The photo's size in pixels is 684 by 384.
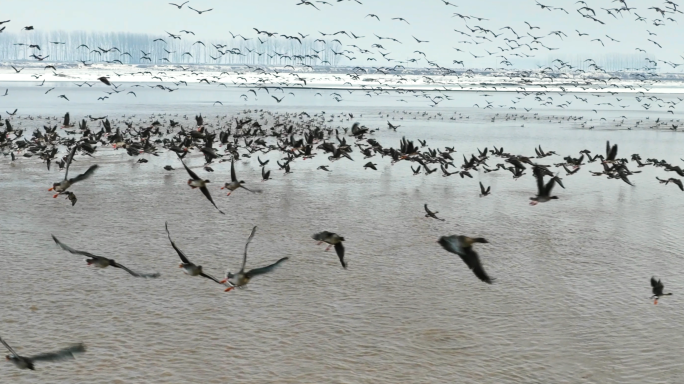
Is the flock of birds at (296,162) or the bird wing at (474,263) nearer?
the bird wing at (474,263)

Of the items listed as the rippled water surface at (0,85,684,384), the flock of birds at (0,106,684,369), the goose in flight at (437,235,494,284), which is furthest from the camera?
the rippled water surface at (0,85,684,384)

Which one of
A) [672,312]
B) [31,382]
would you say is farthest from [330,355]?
[672,312]

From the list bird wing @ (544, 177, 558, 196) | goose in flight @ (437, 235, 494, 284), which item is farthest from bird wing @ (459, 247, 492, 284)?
bird wing @ (544, 177, 558, 196)

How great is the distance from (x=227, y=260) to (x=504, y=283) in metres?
4.75

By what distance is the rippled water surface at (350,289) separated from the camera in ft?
26.7

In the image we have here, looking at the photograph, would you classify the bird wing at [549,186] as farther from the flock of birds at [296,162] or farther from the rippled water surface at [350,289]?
the rippled water surface at [350,289]

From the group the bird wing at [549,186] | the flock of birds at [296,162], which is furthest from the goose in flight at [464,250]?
the bird wing at [549,186]

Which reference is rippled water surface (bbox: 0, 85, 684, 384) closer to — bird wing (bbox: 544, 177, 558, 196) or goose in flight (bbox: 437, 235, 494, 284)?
bird wing (bbox: 544, 177, 558, 196)

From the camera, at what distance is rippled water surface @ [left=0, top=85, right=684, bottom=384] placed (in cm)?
812

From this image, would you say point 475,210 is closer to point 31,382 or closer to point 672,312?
point 672,312

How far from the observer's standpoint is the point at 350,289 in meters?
10.7

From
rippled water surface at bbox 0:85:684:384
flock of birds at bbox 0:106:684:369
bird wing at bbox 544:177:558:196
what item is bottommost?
rippled water surface at bbox 0:85:684:384

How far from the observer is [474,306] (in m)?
10.0

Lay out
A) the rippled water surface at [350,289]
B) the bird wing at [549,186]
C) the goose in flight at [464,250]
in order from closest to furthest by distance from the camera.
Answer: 1. the goose in flight at [464,250]
2. the rippled water surface at [350,289]
3. the bird wing at [549,186]
